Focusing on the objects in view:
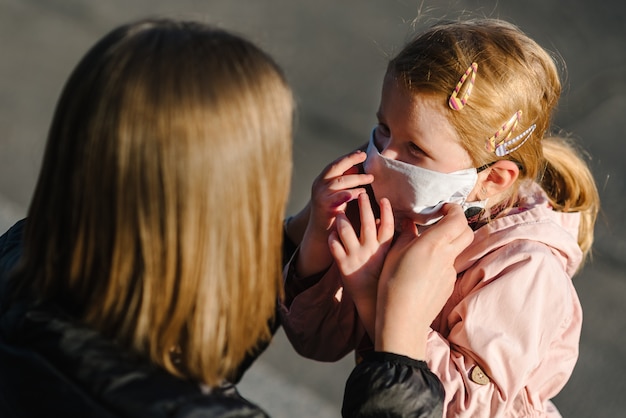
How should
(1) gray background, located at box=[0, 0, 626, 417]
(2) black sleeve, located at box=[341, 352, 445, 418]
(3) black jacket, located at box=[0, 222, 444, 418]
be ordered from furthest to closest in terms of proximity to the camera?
(1) gray background, located at box=[0, 0, 626, 417]
(2) black sleeve, located at box=[341, 352, 445, 418]
(3) black jacket, located at box=[0, 222, 444, 418]

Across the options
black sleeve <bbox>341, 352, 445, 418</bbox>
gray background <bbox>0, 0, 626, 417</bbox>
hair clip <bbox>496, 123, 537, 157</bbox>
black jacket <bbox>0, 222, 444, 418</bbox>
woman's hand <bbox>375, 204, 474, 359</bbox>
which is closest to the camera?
black jacket <bbox>0, 222, 444, 418</bbox>

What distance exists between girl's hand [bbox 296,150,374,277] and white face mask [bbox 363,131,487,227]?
5 centimetres

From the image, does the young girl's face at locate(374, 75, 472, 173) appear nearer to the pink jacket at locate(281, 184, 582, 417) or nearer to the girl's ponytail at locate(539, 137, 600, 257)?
the pink jacket at locate(281, 184, 582, 417)

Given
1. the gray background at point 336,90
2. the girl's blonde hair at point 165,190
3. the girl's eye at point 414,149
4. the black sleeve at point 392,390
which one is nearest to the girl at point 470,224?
the girl's eye at point 414,149

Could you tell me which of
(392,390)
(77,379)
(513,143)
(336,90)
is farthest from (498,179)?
(336,90)

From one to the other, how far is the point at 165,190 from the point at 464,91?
3.43ft

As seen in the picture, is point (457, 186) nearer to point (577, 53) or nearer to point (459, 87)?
point (459, 87)

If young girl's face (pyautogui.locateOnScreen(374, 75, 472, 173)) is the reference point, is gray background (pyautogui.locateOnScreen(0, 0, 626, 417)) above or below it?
Answer: below

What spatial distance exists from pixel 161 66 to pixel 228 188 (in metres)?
0.25

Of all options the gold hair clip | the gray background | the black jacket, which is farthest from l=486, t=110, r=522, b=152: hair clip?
the gray background

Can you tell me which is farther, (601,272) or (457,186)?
(601,272)

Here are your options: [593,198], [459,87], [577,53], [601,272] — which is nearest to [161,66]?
[459,87]

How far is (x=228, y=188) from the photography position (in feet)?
4.88

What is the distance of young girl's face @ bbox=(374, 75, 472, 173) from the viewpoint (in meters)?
2.22
